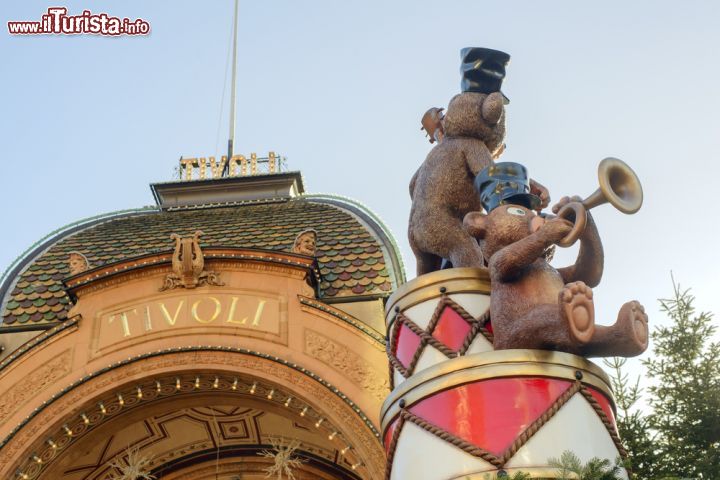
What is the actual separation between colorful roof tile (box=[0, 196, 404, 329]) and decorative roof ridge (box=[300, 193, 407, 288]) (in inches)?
0.6

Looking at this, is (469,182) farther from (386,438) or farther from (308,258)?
(308,258)

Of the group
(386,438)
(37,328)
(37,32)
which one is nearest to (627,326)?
(386,438)

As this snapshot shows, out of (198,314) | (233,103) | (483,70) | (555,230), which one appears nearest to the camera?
(555,230)

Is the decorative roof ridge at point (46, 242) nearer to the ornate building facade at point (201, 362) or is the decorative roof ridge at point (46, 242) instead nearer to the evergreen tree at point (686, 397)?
the ornate building facade at point (201, 362)

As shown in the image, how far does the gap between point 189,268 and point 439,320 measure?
6.50 metres

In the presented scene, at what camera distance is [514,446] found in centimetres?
432

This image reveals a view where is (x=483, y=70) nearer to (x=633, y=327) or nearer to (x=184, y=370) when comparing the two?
(x=633, y=327)

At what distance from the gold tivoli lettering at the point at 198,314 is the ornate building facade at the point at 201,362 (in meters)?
0.01

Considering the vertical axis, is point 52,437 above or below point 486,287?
above

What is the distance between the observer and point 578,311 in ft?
14.8

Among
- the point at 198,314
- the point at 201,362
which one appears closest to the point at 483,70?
the point at 201,362

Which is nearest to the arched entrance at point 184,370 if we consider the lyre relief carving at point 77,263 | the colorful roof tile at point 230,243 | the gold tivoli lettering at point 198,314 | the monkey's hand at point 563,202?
the gold tivoli lettering at point 198,314

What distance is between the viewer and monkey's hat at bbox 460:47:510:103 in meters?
6.00

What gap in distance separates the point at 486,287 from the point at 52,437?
6839mm
